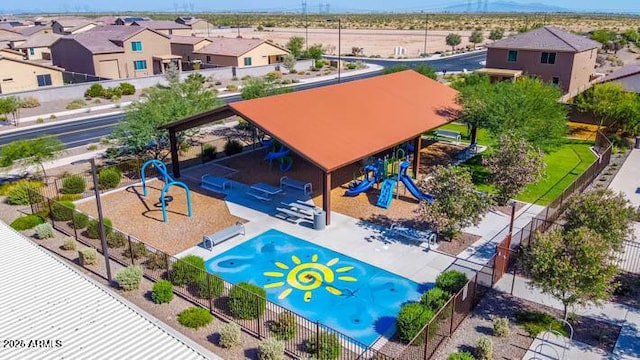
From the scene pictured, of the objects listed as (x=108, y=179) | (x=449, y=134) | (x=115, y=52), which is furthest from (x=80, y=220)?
(x=115, y=52)

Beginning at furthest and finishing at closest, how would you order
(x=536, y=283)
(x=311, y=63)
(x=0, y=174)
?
(x=311, y=63), (x=0, y=174), (x=536, y=283)

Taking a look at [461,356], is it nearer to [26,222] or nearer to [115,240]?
[115,240]

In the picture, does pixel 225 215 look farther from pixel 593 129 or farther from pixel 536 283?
pixel 593 129

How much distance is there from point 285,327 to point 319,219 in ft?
24.3

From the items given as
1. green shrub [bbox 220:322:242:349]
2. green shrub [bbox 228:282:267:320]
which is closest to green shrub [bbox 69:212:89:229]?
green shrub [bbox 228:282:267:320]

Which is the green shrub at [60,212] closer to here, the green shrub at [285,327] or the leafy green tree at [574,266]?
the green shrub at [285,327]

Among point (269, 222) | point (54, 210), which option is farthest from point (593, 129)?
point (54, 210)

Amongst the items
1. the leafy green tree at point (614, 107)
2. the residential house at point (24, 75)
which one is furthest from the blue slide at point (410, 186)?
the residential house at point (24, 75)

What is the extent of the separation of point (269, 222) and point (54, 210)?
9.48 m

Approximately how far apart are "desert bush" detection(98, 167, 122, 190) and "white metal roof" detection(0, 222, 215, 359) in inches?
433

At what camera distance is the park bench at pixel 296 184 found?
2506 centimetres

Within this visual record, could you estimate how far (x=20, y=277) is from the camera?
14484 mm

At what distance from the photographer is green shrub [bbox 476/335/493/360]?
1295 centimetres

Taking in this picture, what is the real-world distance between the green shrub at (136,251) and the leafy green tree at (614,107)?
→ 104 ft
